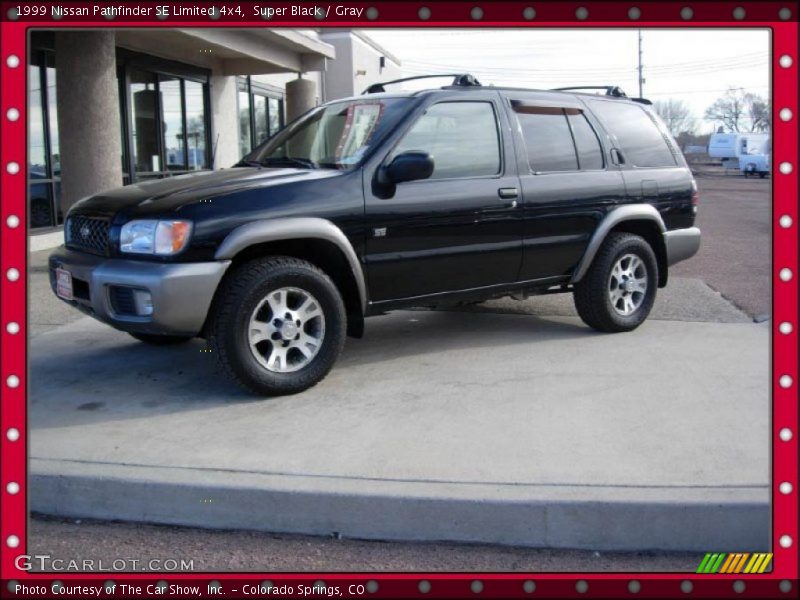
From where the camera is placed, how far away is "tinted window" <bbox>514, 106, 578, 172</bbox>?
6.03 m

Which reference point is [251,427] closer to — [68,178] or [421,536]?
[421,536]

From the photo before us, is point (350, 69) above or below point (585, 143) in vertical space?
above

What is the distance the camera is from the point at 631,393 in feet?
16.3

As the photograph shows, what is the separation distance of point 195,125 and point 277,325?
1324 centimetres

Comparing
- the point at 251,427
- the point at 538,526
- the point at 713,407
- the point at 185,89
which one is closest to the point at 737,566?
the point at 538,526

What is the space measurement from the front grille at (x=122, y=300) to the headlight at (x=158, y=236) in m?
0.22

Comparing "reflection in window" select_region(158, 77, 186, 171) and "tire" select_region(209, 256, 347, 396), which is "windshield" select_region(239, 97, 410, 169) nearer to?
"tire" select_region(209, 256, 347, 396)

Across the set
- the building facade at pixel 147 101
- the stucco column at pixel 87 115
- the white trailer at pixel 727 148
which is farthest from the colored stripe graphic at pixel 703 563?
the white trailer at pixel 727 148

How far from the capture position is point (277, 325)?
4855 millimetres

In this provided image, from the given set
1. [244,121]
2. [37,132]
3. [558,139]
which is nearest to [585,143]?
[558,139]

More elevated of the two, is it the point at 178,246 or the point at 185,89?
the point at 185,89

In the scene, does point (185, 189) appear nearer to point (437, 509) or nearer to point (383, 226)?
point (383, 226)

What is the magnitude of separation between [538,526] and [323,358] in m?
1.97

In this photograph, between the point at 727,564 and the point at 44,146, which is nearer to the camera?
the point at 727,564
